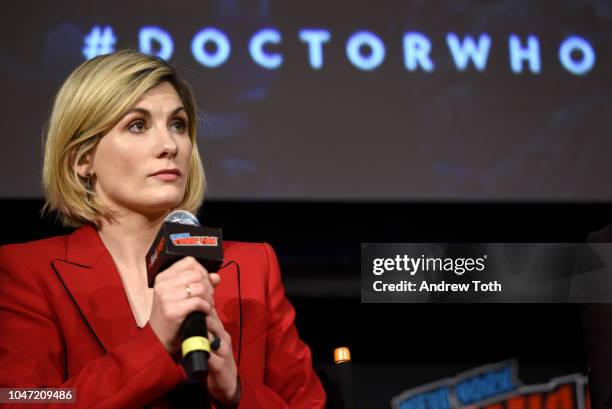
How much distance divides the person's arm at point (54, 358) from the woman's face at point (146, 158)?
238 millimetres

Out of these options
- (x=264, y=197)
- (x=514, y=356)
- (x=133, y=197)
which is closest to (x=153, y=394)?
(x=133, y=197)

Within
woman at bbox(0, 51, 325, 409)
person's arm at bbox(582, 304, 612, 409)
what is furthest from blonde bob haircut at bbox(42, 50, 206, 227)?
person's arm at bbox(582, 304, 612, 409)

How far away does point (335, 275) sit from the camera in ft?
11.1

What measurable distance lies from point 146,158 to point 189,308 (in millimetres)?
492

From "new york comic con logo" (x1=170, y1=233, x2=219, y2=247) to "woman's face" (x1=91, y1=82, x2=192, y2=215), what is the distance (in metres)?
0.34

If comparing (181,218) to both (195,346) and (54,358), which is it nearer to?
(195,346)

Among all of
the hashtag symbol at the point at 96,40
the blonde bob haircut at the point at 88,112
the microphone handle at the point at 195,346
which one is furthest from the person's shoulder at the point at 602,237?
the hashtag symbol at the point at 96,40

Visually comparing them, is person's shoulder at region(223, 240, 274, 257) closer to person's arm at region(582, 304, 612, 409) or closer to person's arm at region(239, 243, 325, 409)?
person's arm at region(239, 243, 325, 409)

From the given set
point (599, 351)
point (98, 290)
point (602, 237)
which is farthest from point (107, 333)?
point (602, 237)

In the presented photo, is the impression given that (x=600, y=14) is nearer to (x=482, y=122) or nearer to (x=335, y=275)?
(x=482, y=122)

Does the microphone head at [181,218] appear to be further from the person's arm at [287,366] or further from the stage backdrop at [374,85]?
the stage backdrop at [374,85]

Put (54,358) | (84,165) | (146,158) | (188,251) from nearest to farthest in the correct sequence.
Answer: (188,251), (54,358), (146,158), (84,165)

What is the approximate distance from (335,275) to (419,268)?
1179 millimetres

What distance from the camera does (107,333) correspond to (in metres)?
1.58
